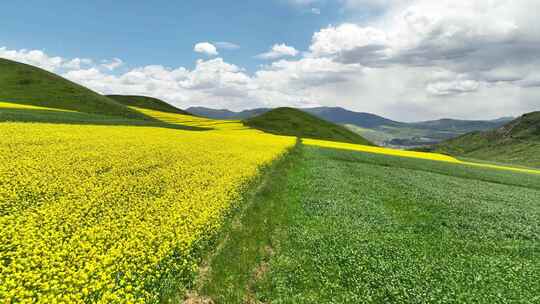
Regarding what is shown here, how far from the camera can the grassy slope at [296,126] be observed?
4278 inches

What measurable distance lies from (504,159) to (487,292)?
773 ft

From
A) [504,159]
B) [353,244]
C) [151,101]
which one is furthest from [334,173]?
[504,159]

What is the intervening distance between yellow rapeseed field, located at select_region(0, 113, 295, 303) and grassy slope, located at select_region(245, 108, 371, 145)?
8069 centimetres

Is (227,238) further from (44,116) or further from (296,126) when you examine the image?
(296,126)

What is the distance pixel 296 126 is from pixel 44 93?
8844 centimetres

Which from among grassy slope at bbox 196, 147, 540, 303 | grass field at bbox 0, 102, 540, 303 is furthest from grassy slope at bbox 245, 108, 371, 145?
grass field at bbox 0, 102, 540, 303

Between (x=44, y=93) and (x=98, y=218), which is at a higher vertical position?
(x=44, y=93)

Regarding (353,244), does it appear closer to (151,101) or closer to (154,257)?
(154,257)

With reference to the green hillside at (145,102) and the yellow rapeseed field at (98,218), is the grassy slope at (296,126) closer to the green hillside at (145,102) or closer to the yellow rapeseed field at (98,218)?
the green hillside at (145,102)

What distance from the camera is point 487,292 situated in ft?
36.8

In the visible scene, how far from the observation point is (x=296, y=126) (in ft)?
390

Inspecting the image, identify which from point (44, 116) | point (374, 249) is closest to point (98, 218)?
point (374, 249)

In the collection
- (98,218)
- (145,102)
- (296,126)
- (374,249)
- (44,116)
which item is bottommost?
(374,249)

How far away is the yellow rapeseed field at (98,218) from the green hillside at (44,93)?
5610 centimetres
